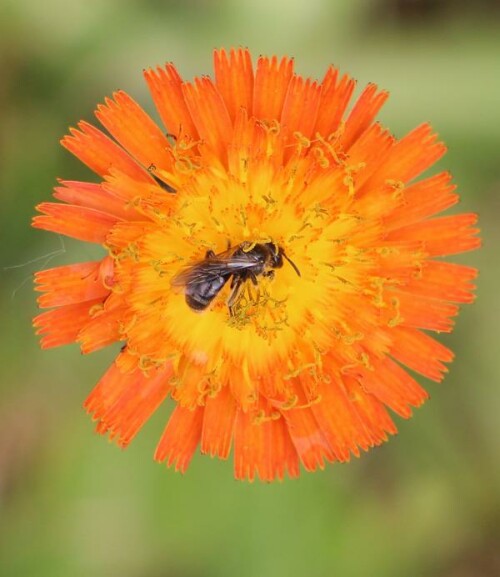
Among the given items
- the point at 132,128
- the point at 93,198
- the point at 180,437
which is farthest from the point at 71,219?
the point at 180,437

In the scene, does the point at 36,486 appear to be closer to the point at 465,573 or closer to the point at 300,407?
the point at 300,407

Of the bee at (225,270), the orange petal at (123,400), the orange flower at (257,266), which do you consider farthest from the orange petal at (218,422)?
the bee at (225,270)

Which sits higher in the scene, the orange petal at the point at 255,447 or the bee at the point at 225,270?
the bee at the point at 225,270

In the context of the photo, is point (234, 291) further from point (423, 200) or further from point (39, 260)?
point (39, 260)

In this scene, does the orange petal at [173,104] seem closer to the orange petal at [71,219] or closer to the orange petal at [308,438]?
the orange petal at [71,219]

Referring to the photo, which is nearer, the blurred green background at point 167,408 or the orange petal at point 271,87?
the orange petal at point 271,87

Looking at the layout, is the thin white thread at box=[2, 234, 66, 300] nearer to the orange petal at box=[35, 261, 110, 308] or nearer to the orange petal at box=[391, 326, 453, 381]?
the orange petal at box=[35, 261, 110, 308]
